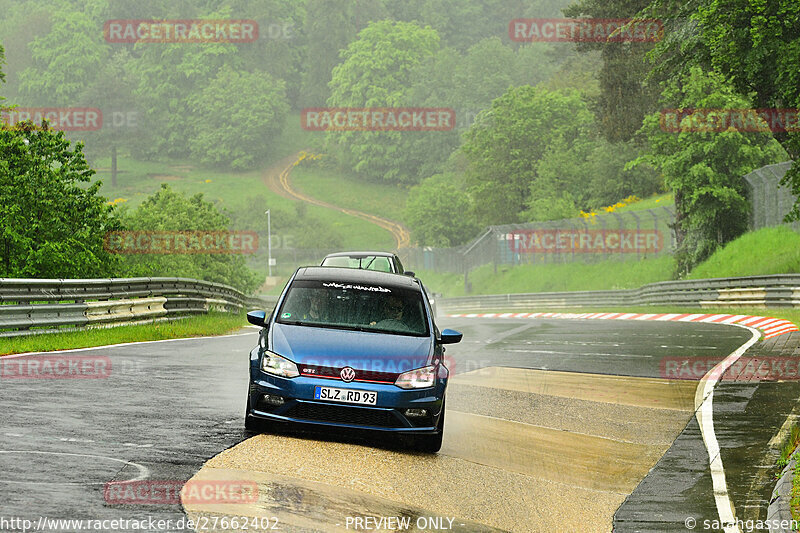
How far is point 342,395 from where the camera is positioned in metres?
9.33

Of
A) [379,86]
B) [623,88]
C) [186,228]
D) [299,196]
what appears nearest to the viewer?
[623,88]

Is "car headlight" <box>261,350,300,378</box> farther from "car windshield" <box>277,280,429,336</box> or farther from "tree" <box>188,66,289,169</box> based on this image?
"tree" <box>188,66,289,169</box>

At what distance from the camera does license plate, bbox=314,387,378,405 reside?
9320 mm

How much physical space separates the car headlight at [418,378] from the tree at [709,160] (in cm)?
3459

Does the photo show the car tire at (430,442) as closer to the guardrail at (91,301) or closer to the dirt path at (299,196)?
the guardrail at (91,301)

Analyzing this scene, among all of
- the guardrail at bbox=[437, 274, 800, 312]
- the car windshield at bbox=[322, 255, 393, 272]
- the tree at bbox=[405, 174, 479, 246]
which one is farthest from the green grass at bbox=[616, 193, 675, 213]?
the car windshield at bbox=[322, 255, 393, 272]

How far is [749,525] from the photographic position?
742cm

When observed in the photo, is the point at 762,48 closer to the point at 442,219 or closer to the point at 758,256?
the point at 758,256

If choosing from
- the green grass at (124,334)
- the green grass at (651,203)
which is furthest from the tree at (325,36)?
the green grass at (124,334)

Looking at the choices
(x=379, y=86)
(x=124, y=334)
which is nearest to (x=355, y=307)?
(x=124, y=334)

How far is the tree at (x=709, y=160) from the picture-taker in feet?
140

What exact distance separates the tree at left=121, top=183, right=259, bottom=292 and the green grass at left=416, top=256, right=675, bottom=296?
1657 centimetres

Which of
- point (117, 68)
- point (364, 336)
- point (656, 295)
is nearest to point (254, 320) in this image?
point (364, 336)

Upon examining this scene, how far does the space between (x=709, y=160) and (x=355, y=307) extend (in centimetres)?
3535
